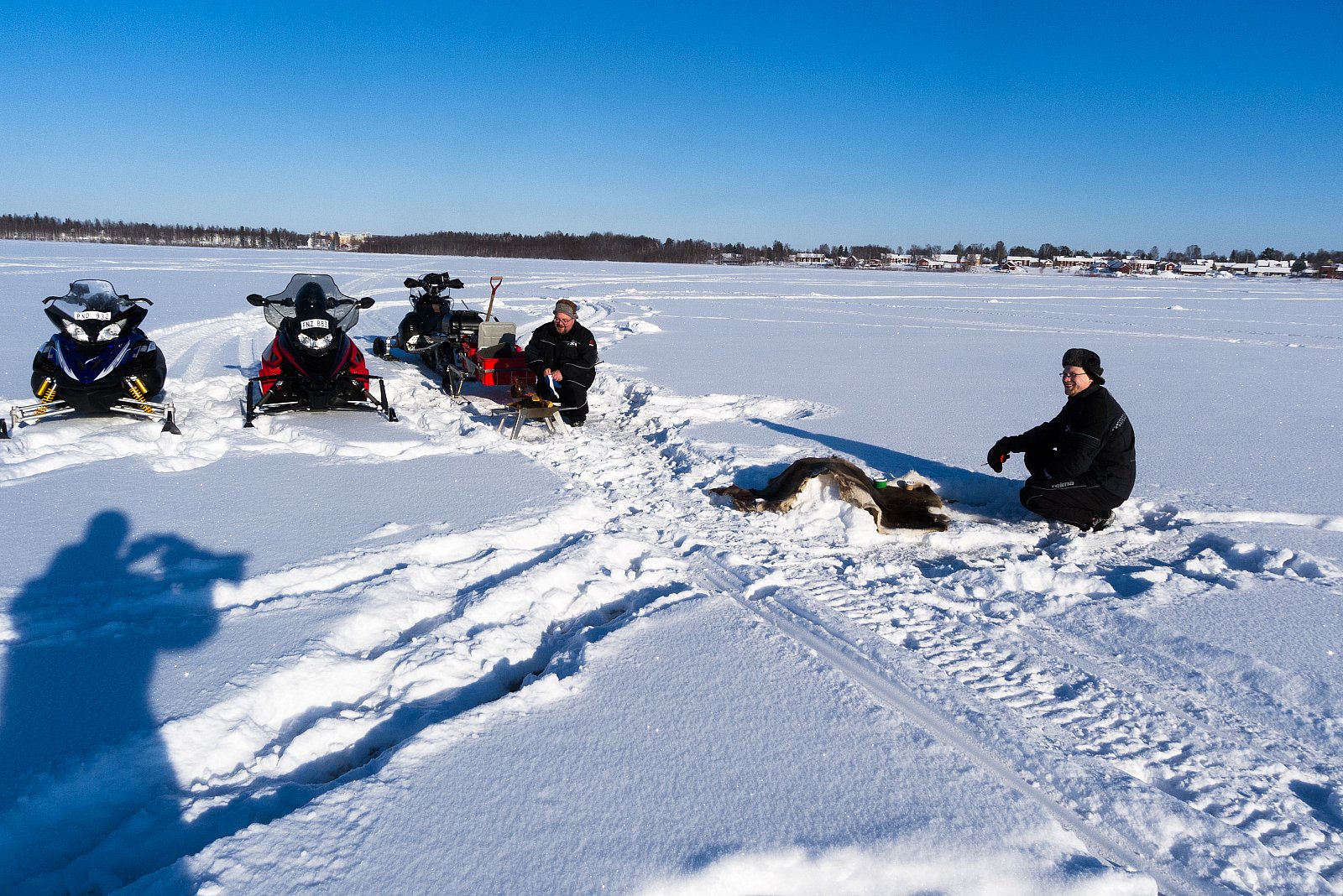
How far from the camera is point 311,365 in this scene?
691 centimetres

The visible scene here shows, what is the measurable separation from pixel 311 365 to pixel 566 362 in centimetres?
217

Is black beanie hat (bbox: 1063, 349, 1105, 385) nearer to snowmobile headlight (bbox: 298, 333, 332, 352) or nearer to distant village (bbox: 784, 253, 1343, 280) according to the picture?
snowmobile headlight (bbox: 298, 333, 332, 352)

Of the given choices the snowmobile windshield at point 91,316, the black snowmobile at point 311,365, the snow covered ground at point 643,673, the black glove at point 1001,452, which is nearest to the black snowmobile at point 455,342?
the black snowmobile at point 311,365

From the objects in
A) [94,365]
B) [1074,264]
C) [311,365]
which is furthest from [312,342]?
[1074,264]

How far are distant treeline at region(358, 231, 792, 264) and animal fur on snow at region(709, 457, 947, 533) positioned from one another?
7554cm

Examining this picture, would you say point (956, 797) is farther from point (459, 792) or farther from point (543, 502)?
point (543, 502)

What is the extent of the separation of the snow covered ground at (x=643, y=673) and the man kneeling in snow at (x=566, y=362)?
2.32 feet

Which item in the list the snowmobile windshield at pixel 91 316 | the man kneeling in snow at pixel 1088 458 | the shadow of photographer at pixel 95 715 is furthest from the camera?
the snowmobile windshield at pixel 91 316

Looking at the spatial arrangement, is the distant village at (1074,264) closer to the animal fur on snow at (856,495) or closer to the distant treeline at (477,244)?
the distant treeline at (477,244)

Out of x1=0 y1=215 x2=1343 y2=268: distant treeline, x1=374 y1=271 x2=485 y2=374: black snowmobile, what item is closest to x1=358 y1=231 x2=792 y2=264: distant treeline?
x1=0 y1=215 x2=1343 y2=268: distant treeline

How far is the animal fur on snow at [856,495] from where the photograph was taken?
4.52m

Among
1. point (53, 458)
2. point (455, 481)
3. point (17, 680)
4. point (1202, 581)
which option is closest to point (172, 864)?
point (17, 680)

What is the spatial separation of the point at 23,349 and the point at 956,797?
38.1ft

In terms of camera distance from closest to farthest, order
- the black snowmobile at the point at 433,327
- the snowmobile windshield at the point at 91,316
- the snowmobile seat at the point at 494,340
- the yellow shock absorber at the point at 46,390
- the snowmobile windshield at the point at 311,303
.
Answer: the yellow shock absorber at the point at 46,390, the snowmobile windshield at the point at 91,316, the snowmobile windshield at the point at 311,303, the snowmobile seat at the point at 494,340, the black snowmobile at the point at 433,327
